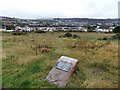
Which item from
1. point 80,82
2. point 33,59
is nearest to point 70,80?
point 80,82

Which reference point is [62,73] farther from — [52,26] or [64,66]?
[52,26]

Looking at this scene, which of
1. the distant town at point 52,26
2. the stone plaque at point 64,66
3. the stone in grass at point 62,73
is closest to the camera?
the stone in grass at point 62,73

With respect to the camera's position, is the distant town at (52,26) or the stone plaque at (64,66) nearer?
the stone plaque at (64,66)

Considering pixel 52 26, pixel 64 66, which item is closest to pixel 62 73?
pixel 64 66

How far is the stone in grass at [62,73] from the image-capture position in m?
4.75

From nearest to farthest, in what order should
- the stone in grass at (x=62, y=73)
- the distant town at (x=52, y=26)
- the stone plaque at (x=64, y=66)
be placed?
the stone in grass at (x=62, y=73) → the stone plaque at (x=64, y=66) → the distant town at (x=52, y=26)

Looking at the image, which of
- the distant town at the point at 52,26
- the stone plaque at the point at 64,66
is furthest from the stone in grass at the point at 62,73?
the distant town at the point at 52,26

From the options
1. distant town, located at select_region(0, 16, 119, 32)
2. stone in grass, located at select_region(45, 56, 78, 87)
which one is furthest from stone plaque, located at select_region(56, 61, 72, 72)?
distant town, located at select_region(0, 16, 119, 32)

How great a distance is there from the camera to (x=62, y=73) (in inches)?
197

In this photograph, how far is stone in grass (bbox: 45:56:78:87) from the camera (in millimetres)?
4748

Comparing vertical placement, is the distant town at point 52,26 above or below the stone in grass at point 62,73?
above

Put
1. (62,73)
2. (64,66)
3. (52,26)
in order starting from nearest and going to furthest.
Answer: (62,73) < (64,66) < (52,26)

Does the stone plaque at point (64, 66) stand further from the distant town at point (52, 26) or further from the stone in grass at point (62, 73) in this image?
the distant town at point (52, 26)

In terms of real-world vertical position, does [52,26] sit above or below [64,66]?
above
